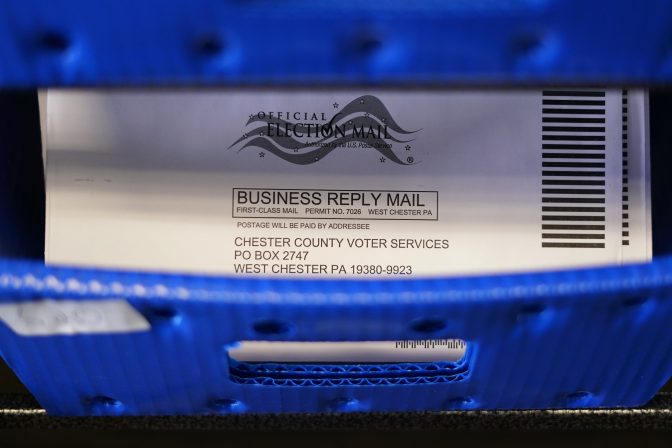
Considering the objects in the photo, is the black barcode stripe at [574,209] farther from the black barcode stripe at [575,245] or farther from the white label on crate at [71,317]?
the white label on crate at [71,317]

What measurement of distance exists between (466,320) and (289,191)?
11cm

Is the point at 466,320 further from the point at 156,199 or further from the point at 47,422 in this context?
the point at 47,422

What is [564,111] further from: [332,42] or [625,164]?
[332,42]

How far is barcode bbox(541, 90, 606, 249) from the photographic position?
0.35m

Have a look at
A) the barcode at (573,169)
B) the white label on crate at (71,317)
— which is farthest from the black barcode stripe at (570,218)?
the white label on crate at (71,317)

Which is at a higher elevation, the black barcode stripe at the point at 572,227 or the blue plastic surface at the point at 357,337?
the black barcode stripe at the point at 572,227

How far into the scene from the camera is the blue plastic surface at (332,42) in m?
0.26

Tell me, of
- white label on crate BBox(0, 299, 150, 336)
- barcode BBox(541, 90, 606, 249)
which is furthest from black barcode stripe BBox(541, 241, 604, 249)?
white label on crate BBox(0, 299, 150, 336)

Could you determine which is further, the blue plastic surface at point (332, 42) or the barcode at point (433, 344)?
the barcode at point (433, 344)

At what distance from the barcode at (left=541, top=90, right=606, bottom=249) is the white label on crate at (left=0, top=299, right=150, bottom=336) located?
0.20 m

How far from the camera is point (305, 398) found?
383 millimetres

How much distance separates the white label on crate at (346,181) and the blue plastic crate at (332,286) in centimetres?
4

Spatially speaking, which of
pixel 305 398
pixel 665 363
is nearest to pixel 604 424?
pixel 665 363

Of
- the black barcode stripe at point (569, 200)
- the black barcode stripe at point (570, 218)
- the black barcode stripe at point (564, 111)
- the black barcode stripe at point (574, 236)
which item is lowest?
the black barcode stripe at point (574, 236)
